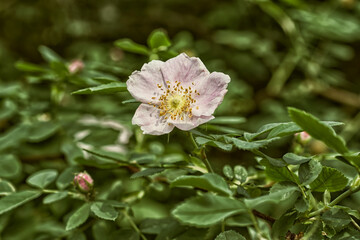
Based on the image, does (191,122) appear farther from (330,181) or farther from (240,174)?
(330,181)

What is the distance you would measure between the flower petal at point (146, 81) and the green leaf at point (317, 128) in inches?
13.2

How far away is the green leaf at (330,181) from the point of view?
70cm

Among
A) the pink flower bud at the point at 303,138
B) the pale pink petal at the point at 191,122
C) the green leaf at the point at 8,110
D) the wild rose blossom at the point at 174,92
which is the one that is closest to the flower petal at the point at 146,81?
the wild rose blossom at the point at 174,92

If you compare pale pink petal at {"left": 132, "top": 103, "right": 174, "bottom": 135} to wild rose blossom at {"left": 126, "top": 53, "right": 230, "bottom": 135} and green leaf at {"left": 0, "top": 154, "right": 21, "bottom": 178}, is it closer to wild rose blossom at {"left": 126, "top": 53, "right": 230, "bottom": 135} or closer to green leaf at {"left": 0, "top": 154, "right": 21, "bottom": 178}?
wild rose blossom at {"left": 126, "top": 53, "right": 230, "bottom": 135}

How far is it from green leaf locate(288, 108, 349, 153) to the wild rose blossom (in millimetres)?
228

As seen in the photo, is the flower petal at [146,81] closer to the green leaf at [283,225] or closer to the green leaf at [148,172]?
the green leaf at [148,172]

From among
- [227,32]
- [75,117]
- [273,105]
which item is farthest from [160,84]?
[227,32]

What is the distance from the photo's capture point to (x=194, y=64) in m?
0.85

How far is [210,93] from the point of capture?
2.75 feet

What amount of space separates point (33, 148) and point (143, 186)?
569 millimetres

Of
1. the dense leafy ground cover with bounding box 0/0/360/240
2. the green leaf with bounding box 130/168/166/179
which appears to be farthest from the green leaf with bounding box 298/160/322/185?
the green leaf with bounding box 130/168/166/179

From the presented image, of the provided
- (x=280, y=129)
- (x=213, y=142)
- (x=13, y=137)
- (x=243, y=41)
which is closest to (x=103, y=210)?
(x=213, y=142)

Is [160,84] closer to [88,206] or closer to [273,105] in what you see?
[88,206]

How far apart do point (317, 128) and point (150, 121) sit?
38cm
